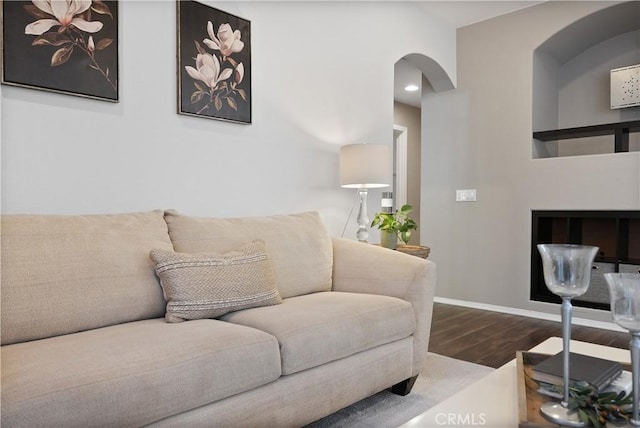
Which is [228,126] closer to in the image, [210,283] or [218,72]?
[218,72]

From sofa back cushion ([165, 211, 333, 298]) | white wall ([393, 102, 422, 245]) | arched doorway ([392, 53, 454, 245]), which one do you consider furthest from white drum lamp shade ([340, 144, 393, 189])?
white wall ([393, 102, 422, 245])

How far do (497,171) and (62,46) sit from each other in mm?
3461

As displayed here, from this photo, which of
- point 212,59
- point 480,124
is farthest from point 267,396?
point 480,124

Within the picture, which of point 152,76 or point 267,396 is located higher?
point 152,76

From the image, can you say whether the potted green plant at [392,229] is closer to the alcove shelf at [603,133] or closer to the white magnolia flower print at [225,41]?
the white magnolia flower print at [225,41]

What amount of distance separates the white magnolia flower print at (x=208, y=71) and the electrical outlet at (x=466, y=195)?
2.64 metres

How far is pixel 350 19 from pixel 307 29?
47 centimetres

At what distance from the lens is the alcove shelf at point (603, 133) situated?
11.6 feet

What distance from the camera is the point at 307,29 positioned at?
9.84ft

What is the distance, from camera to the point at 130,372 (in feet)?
3.96

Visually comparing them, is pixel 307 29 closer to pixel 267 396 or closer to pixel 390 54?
pixel 390 54

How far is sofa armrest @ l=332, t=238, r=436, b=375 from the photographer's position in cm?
215

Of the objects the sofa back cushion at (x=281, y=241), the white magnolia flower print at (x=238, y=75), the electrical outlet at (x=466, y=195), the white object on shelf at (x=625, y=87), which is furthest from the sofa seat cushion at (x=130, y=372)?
the white object on shelf at (x=625, y=87)

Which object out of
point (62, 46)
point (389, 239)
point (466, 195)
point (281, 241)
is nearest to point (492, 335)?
point (389, 239)
